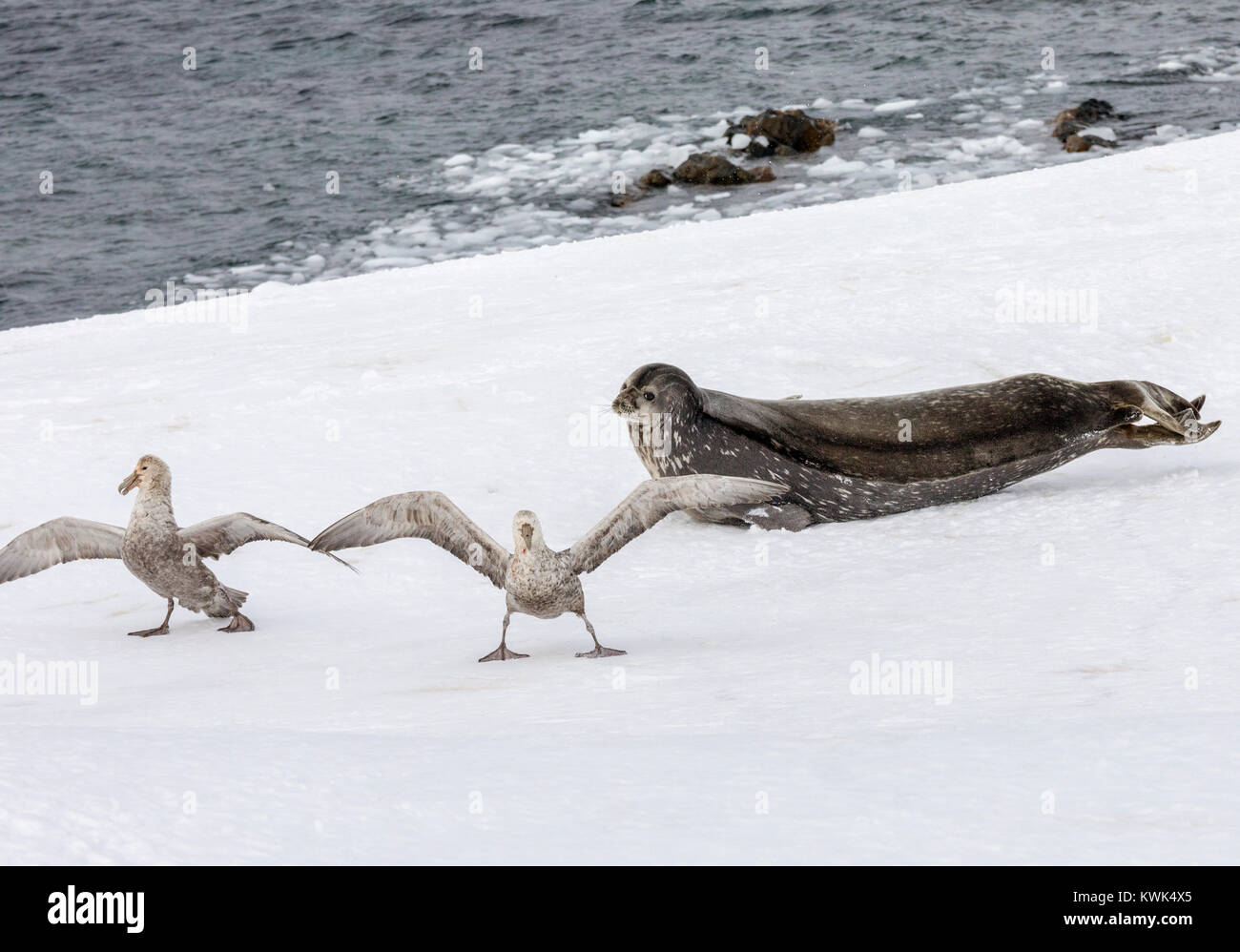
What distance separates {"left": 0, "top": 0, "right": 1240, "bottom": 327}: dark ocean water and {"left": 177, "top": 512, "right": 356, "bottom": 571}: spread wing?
9.21 metres

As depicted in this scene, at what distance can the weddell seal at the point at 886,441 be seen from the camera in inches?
188

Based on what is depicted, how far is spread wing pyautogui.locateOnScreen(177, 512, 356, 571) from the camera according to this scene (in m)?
3.93

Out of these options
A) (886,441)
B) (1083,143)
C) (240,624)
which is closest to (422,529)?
(240,624)

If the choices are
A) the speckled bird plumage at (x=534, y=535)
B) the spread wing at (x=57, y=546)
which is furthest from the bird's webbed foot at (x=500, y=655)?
the spread wing at (x=57, y=546)

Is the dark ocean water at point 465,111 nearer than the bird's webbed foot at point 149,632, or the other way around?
the bird's webbed foot at point 149,632

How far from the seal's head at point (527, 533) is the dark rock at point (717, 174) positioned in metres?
11.3

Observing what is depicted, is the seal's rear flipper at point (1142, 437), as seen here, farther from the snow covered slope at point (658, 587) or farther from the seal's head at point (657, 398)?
the seal's head at point (657, 398)

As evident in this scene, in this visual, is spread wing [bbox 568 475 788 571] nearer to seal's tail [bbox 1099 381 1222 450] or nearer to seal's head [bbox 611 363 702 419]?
seal's head [bbox 611 363 702 419]

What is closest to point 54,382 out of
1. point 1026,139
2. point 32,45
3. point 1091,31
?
point 1026,139

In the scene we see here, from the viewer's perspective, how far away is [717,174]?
1457 cm

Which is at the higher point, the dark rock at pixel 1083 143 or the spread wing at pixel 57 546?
the dark rock at pixel 1083 143

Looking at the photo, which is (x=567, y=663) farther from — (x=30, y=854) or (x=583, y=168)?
(x=583, y=168)

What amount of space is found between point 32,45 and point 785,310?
2058 centimetres

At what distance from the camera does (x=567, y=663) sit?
355cm
